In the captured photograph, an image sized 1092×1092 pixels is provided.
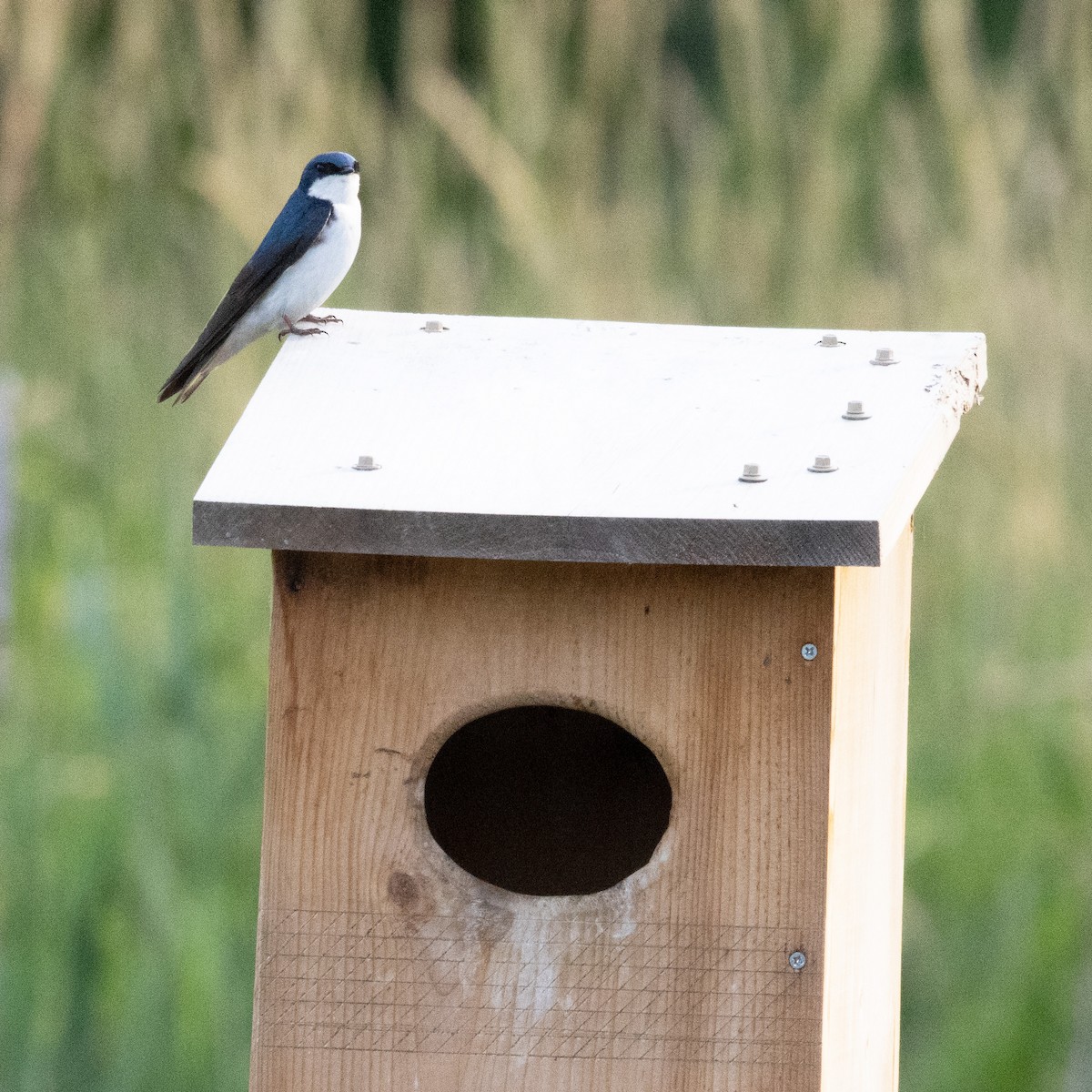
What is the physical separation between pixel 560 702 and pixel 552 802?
515 mm

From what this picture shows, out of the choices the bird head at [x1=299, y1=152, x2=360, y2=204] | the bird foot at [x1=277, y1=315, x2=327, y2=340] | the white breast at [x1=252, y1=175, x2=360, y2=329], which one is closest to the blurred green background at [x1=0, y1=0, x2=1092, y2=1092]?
the bird head at [x1=299, y1=152, x2=360, y2=204]

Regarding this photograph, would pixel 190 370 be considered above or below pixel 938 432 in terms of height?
above

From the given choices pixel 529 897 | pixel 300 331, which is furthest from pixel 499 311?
pixel 529 897

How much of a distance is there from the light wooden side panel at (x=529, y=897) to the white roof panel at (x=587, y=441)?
7 centimetres

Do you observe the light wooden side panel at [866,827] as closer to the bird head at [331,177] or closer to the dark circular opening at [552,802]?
the dark circular opening at [552,802]

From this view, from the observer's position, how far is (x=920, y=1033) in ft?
6.54

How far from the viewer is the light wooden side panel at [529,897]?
3.98 feet

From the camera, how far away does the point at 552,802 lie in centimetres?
173

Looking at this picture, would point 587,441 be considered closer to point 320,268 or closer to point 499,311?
point 320,268

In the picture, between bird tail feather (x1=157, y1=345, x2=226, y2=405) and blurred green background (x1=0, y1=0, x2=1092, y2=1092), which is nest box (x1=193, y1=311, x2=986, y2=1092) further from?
blurred green background (x1=0, y1=0, x2=1092, y2=1092)

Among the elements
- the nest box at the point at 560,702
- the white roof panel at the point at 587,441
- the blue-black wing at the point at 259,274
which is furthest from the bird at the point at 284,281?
the nest box at the point at 560,702

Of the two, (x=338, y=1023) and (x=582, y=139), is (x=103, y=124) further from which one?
(x=338, y=1023)

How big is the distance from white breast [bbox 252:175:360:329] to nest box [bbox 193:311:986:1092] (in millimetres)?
392

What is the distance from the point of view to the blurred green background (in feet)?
6.51
